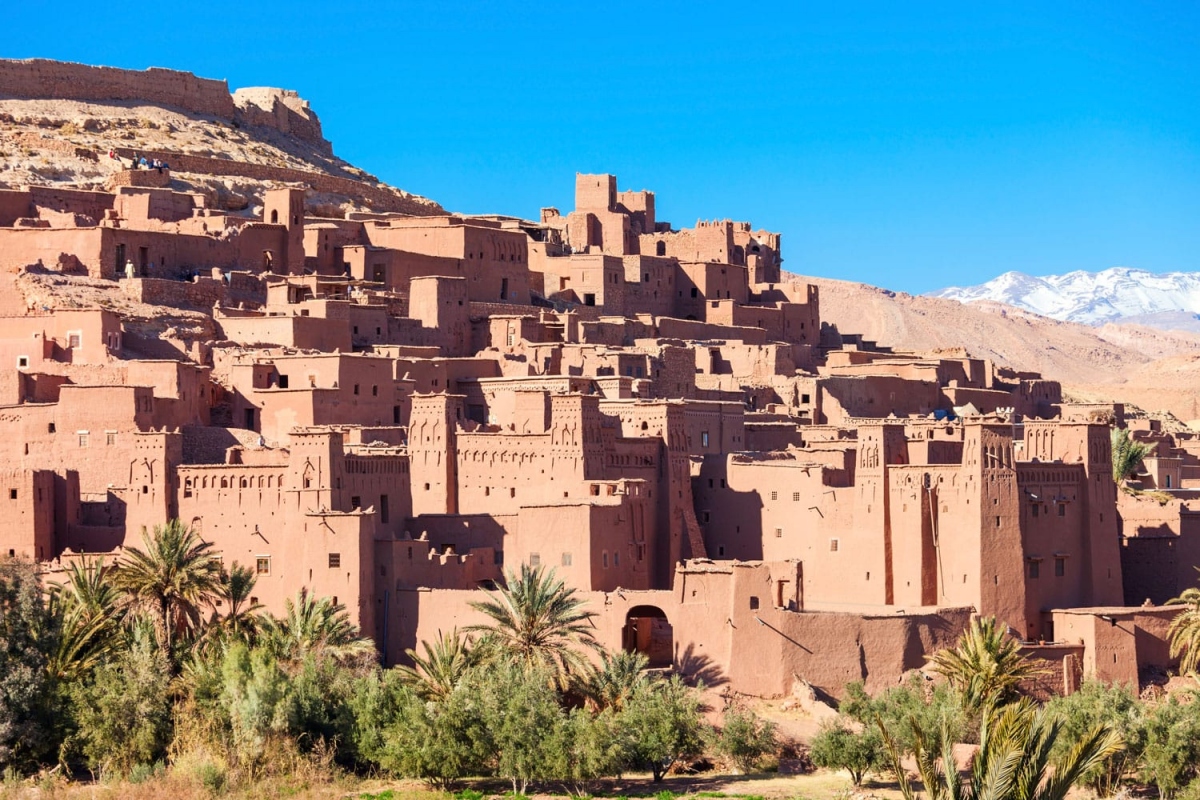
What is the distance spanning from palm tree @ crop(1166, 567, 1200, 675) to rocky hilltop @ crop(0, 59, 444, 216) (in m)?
31.2

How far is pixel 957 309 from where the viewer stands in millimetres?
135750

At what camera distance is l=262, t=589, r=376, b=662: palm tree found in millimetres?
36656

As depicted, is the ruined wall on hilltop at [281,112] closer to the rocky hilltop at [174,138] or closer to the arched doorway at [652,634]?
the rocky hilltop at [174,138]

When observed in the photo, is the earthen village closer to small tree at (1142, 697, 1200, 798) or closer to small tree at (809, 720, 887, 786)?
small tree at (809, 720, 887, 786)

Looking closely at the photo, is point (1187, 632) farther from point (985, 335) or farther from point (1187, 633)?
point (985, 335)

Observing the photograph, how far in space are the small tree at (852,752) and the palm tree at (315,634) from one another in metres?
8.09

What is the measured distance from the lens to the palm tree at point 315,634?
120 ft

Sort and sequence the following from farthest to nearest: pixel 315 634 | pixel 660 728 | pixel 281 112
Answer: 1. pixel 281 112
2. pixel 315 634
3. pixel 660 728

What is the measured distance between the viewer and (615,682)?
36.5 m

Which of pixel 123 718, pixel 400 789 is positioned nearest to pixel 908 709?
pixel 400 789

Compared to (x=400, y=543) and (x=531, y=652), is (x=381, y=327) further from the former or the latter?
(x=531, y=652)

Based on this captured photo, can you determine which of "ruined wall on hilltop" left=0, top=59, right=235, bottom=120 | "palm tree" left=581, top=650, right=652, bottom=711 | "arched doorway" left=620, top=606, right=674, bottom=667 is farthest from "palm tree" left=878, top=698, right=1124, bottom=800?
"ruined wall on hilltop" left=0, top=59, right=235, bottom=120

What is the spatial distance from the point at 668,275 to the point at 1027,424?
19769 millimetres

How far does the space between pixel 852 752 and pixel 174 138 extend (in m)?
40.9
